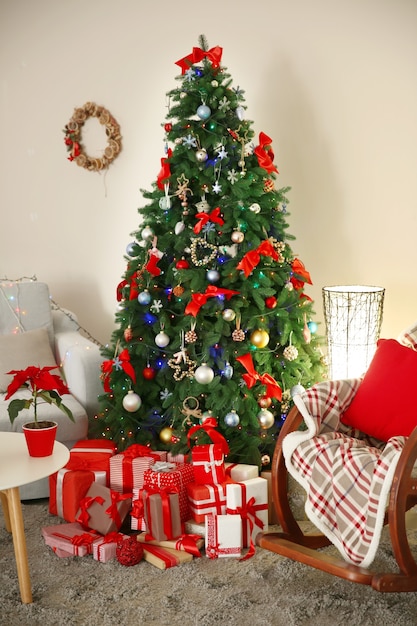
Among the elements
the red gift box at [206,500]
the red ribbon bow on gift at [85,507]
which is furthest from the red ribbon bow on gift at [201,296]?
the red ribbon bow on gift at [85,507]

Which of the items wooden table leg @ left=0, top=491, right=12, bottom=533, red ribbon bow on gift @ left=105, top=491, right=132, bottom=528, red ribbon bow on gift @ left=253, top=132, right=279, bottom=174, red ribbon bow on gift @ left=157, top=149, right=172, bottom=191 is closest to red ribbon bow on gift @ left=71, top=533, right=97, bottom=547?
red ribbon bow on gift @ left=105, top=491, right=132, bottom=528

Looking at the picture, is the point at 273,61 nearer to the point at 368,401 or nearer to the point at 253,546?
the point at 368,401

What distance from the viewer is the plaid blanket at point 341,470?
218 centimetres

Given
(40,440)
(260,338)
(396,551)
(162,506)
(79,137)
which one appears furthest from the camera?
(79,137)

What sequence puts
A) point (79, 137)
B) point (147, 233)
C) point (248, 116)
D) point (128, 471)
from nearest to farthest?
point (128, 471)
point (147, 233)
point (248, 116)
point (79, 137)

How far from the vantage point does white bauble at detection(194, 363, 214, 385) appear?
288 cm

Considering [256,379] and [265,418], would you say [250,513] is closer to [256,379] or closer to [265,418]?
[265,418]

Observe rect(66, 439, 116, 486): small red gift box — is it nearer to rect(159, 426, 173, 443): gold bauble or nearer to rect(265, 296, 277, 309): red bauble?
rect(159, 426, 173, 443): gold bauble

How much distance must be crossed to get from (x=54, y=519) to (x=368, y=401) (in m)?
1.29

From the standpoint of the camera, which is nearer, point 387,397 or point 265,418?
point 387,397

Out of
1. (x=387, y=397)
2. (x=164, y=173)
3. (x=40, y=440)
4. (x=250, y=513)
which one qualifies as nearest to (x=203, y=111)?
(x=164, y=173)

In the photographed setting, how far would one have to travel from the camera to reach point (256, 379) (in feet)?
9.53

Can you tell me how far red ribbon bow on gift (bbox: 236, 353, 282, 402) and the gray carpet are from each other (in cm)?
64

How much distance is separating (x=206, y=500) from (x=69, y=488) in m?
0.54
